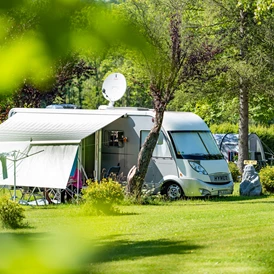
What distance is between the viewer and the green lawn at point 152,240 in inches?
25.4

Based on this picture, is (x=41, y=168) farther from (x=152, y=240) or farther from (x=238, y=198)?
(x=152, y=240)

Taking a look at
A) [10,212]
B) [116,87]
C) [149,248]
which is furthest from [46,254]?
[116,87]

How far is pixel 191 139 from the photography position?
52.9 ft

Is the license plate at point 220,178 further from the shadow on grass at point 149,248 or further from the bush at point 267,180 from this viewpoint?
the shadow on grass at point 149,248

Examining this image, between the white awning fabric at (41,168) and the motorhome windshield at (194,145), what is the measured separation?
2705 millimetres

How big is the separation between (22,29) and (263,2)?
14.4 meters

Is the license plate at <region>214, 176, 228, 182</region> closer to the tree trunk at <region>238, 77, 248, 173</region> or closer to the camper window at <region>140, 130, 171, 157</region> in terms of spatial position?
the camper window at <region>140, 130, 171, 157</region>

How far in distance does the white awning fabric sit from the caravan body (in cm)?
6

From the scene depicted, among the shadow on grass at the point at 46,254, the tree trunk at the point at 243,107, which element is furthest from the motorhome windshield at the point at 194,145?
the shadow on grass at the point at 46,254

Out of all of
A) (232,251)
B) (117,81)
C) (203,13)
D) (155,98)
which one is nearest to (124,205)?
(155,98)

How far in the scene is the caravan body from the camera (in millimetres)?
15719

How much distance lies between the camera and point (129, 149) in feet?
54.7

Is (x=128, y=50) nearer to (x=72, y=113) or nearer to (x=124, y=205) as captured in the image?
(x=124, y=205)

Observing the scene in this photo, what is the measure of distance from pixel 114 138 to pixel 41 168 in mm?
2693
